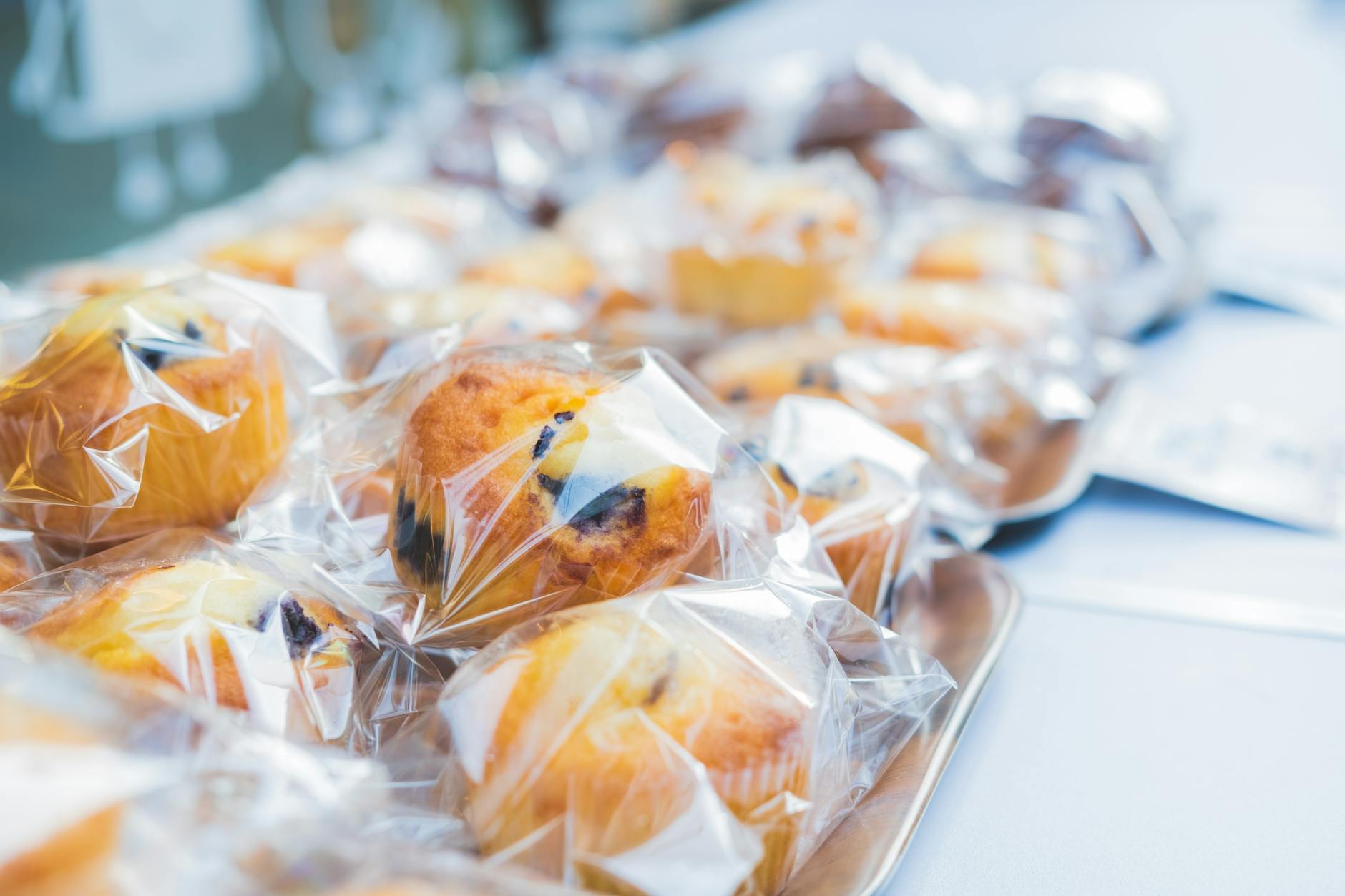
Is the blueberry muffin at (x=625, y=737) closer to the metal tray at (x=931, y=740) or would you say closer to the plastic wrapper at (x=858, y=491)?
the metal tray at (x=931, y=740)

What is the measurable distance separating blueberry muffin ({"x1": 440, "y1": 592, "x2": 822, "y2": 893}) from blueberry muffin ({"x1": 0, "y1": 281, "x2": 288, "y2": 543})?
0.28 m

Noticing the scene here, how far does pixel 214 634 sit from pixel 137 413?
0.20 metres

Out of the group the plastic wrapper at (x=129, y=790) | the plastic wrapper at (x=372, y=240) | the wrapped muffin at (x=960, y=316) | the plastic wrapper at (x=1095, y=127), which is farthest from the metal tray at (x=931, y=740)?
the plastic wrapper at (x=1095, y=127)

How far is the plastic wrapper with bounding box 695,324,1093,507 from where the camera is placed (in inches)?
41.1

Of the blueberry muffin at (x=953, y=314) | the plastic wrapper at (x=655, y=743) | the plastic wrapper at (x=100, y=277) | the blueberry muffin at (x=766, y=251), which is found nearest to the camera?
the plastic wrapper at (x=655, y=743)

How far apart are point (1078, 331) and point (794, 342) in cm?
43

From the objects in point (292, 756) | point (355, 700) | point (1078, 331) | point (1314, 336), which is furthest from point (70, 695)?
point (1314, 336)

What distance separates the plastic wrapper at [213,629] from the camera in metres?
0.57

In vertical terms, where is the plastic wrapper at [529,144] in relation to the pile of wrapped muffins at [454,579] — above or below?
above

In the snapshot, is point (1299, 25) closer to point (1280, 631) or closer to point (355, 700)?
point (1280, 631)

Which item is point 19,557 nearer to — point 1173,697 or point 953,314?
point 1173,697

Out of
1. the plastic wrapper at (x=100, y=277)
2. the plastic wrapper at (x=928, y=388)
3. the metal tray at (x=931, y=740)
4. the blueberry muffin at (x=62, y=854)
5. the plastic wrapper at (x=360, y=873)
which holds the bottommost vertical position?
the metal tray at (x=931, y=740)

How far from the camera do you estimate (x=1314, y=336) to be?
5.08 feet

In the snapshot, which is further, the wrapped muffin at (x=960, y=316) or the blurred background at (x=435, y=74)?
the blurred background at (x=435, y=74)
